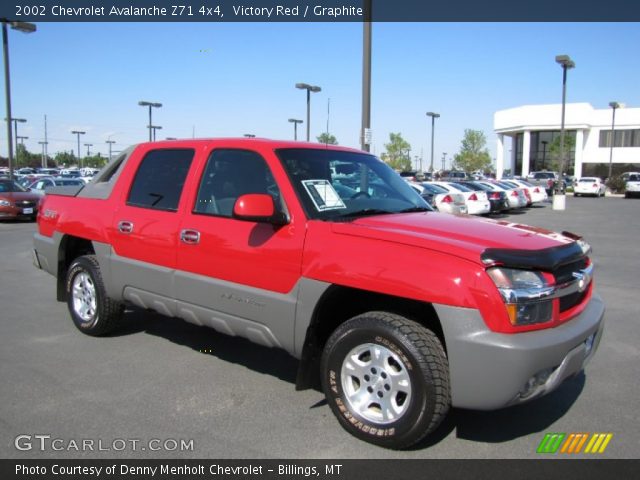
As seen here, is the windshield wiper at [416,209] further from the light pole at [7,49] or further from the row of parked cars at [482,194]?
the light pole at [7,49]

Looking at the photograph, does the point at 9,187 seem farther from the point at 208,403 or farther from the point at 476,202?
the point at 208,403

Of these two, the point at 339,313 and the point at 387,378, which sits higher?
the point at 339,313

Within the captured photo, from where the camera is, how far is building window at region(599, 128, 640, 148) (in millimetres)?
67188

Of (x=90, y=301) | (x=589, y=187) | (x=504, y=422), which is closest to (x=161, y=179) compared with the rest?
(x=90, y=301)

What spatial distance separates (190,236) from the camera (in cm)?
420

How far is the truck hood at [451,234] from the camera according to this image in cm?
308

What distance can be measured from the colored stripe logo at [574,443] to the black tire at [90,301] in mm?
3813

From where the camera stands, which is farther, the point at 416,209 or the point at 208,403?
the point at 416,209

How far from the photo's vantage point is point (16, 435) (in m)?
3.39

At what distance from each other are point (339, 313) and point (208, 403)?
3.81 ft

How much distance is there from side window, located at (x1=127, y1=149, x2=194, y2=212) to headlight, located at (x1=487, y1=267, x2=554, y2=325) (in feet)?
8.81

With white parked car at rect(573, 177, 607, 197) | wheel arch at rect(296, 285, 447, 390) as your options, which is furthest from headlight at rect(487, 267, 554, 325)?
white parked car at rect(573, 177, 607, 197)

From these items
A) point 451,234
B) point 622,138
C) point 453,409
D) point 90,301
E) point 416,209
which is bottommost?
point 453,409

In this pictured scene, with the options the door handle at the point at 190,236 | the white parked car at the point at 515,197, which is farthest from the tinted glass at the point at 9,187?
the white parked car at the point at 515,197
